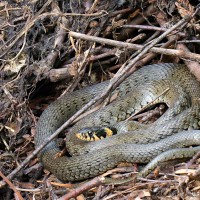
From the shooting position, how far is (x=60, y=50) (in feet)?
19.1

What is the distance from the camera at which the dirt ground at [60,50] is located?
A: 17.3 ft

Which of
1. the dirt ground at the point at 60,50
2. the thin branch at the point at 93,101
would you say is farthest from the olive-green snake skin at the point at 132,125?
the thin branch at the point at 93,101

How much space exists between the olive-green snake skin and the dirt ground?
0.50ft

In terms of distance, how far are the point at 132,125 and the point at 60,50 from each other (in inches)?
50.1

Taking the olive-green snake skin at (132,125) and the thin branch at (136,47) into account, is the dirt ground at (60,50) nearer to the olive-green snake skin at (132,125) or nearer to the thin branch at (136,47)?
the thin branch at (136,47)

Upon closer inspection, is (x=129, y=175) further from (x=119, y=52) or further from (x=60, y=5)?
(x=60, y=5)

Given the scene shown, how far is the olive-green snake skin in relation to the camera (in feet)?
15.1

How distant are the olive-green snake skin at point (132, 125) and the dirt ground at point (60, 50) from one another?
151 millimetres

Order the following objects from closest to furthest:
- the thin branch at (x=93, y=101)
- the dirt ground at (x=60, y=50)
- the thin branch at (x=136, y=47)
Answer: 1. the thin branch at (x=93, y=101)
2. the thin branch at (x=136, y=47)
3. the dirt ground at (x=60, y=50)

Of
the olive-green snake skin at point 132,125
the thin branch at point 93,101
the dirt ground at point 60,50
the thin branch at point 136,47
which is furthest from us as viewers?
the dirt ground at point 60,50

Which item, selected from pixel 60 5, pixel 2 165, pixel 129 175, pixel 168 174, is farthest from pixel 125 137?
pixel 60 5

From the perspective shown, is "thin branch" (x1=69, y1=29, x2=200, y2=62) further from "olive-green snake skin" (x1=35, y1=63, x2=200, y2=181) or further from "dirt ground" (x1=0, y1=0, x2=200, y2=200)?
"olive-green snake skin" (x1=35, y1=63, x2=200, y2=181)

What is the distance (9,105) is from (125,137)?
1.42 meters

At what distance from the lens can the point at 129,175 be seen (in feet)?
14.8
